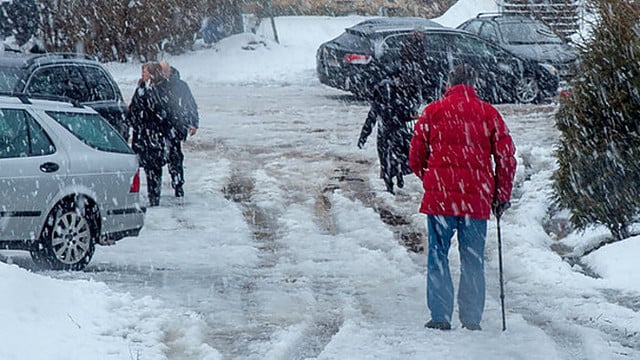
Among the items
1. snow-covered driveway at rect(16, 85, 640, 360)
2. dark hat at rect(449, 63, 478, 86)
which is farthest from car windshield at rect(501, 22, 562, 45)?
dark hat at rect(449, 63, 478, 86)

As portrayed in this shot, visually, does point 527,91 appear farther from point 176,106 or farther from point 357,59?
point 176,106

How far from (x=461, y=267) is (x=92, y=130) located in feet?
12.9

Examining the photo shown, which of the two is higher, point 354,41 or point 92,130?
point 92,130

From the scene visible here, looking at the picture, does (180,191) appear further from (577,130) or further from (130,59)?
(130,59)

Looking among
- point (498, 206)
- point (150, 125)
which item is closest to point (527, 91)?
point (150, 125)

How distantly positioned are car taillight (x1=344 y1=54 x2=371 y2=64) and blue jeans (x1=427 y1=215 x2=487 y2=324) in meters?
14.9

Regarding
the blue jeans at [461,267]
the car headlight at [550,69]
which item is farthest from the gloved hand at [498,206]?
the car headlight at [550,69]

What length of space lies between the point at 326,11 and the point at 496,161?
30363 millimetres

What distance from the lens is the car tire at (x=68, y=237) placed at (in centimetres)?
962

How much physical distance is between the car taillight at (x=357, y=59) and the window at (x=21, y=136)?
13315mm

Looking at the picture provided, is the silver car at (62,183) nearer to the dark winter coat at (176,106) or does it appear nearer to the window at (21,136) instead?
the window at (21,136)

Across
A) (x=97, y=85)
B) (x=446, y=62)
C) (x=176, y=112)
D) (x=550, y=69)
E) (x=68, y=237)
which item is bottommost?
(x=550, y=69)

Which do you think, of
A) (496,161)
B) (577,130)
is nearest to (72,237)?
(496,161)

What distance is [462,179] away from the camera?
7.80 m
